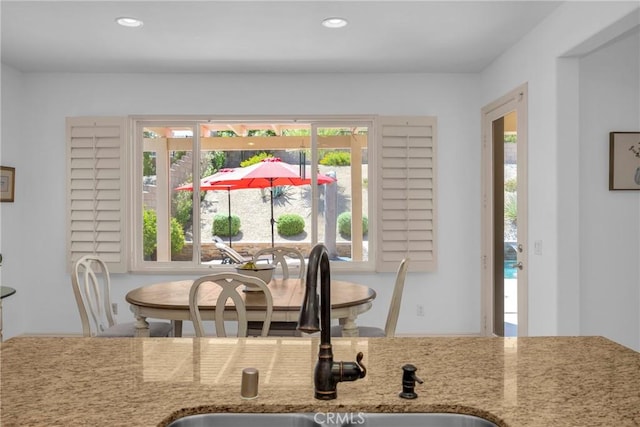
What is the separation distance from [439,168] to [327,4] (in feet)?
7.04

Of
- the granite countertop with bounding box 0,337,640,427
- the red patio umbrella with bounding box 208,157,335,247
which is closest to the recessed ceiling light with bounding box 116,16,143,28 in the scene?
the red patio umbrella with bounding box 208,157,335,247

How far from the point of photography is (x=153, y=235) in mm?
A: 4801

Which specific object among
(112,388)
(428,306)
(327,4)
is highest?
(327,4)

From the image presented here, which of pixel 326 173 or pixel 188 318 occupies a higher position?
pixel 326 173

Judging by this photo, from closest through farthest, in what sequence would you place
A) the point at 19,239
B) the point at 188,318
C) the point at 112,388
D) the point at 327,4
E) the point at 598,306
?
the point at 112,388 < the point at 188,318 < the point at 327,4 < the point at 598,306 < the point at 19,239

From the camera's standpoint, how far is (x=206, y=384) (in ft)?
3.68

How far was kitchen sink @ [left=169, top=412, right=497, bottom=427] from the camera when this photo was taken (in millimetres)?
1007

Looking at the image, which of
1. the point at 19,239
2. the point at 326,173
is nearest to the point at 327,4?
the point at 326,173

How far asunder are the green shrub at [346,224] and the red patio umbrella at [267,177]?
0.37 m

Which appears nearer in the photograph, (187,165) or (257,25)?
(257,25)

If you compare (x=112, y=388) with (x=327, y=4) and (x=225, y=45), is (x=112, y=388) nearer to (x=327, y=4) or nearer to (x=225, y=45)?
(x=327, y=4)

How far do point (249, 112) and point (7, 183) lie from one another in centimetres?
229

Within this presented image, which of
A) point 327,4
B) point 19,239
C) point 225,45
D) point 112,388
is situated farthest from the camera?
point 19,239

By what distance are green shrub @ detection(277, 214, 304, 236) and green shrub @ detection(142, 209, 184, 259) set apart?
0.97 m
